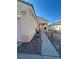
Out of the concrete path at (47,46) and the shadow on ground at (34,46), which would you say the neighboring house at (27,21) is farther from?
the concrete path at (47,46)

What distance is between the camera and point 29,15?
1755 millimetres

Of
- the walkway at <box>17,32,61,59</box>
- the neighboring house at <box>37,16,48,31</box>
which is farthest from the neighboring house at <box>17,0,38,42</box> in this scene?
the walkway at <box>17,32,61,59</box>

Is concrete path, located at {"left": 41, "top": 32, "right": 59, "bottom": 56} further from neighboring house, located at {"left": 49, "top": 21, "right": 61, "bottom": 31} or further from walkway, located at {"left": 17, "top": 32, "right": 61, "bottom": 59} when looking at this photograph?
neighboring house, located at {"left": 49, "top": 21, "right": 61, "bottom": 31}

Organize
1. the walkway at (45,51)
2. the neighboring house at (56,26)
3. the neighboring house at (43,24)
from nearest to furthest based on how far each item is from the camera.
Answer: the neighboring house at (56,26) → the neighboring house at (43,24) → the walkway at (45,51)

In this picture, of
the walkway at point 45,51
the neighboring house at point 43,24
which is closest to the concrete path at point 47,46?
the walkway at point 45,51

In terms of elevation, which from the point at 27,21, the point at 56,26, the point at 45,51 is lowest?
the point at 45,51

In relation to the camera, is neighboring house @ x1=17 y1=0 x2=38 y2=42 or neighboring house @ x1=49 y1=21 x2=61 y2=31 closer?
neighboring house @ x1=49 y1=21 x2=61 y2=31

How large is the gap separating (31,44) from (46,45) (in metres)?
0.28

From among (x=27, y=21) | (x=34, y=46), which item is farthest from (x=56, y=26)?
(x=34, y=46)

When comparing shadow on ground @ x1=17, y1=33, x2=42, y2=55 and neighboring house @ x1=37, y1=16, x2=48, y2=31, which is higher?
neighboring house @ x1=37, y1=16, x2=48, y2=31

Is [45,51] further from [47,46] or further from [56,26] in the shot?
[56,26]

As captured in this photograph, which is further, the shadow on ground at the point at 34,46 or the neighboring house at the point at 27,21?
the shadow on ground at the point at 34,46
